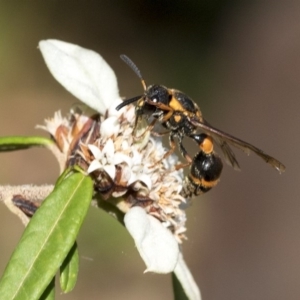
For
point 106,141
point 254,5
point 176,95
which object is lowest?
point 106,141

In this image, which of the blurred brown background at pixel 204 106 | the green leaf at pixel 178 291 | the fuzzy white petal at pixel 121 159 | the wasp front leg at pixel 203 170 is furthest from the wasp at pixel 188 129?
the blurred brown background at pixel 204 106

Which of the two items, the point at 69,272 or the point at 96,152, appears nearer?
the point at 69,272

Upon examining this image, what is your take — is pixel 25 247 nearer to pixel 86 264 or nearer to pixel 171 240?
pixel 171 240

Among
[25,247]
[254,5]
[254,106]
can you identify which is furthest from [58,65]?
[254,5]

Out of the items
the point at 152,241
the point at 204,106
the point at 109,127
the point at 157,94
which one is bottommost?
the point at 152,241

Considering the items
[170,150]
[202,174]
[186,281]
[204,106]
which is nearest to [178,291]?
[186,281]

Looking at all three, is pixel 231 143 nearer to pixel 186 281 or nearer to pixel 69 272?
pixel 186 281

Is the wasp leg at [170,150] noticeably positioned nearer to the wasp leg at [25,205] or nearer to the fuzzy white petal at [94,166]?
the fuzzy white petal at [94,166]
